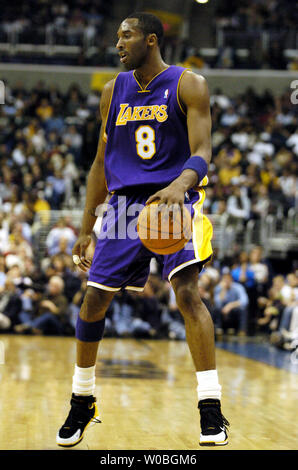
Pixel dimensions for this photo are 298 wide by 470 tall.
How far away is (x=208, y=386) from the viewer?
3170 mm

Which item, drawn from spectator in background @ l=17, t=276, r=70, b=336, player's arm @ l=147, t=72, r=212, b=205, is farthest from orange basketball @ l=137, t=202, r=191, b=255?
spectator in background @ l=17, t=276, r=70, b=336

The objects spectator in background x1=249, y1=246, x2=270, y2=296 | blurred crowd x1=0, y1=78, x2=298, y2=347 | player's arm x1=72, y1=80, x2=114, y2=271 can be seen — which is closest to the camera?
player's arm x1=72, y1=80, x2=114, y2=271

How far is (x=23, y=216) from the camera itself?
12648 mm

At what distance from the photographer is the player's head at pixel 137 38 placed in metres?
3.41

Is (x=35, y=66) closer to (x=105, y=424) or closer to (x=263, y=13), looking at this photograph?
(x=263, y=13)

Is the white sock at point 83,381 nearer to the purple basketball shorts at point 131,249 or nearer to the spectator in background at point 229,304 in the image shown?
the purple basketball shorts at point 131,249

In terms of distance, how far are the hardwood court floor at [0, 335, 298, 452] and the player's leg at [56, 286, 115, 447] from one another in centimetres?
14

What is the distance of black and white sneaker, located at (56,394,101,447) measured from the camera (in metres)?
3.33

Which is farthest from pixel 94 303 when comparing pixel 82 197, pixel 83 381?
pixel 82 197

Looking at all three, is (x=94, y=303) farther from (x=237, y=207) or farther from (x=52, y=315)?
(x=237, y=207)

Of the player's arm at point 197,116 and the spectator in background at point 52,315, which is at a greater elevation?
the player's arm at point 197,116

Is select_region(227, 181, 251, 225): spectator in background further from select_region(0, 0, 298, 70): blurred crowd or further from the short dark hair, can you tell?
the short dark hair

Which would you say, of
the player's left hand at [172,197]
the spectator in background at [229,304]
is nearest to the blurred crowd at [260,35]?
the spectator in background at [229,304]
